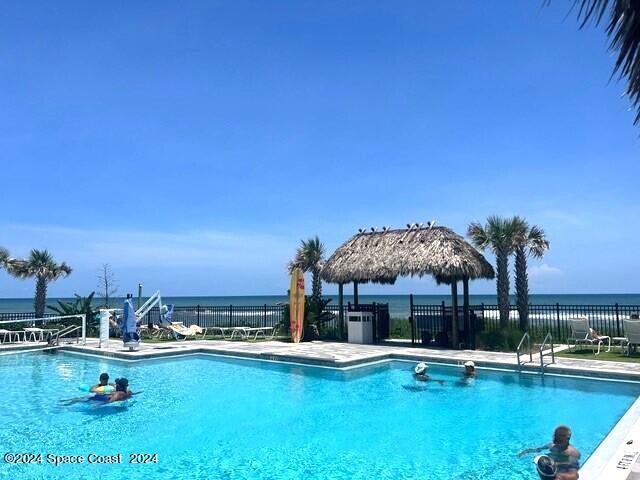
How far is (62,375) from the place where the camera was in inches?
501

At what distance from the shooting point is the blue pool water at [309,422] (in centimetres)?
632

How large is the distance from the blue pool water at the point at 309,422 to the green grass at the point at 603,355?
2217 millimetres

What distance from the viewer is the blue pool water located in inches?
249

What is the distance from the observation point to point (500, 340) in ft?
48.7

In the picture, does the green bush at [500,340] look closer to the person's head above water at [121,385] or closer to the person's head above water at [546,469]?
the person's head above water at [121,385]

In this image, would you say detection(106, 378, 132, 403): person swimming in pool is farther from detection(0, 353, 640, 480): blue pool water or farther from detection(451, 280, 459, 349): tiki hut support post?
detection(451, 280, 459, 349): tiki hut support post

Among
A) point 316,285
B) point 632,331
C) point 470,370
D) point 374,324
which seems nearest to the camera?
point 470,370

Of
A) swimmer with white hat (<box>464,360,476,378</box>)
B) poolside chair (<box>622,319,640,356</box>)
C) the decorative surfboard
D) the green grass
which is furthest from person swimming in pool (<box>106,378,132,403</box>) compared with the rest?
poolside chair (<box>622,319,640,356</box>)

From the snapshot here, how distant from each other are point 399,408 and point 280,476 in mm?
3825

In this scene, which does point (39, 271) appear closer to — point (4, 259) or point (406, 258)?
point (4, 259)

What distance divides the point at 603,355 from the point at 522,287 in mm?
4764

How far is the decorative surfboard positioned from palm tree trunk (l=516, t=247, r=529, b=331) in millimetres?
7457

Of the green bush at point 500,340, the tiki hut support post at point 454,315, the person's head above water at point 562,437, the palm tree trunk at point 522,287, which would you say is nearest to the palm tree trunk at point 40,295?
the tiki hut support post at point 454,315

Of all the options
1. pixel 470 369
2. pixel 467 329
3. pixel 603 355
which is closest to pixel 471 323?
pixel 467 329
